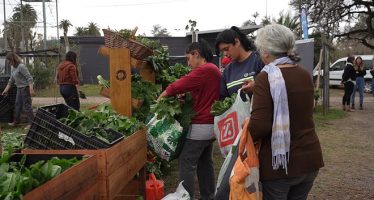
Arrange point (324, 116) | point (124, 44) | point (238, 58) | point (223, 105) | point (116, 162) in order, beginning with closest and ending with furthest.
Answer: point (116, 162)
point (223, 105)
point (238, 58)
point (124, 44)
point (324, 116)

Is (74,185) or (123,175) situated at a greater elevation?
(74,185)

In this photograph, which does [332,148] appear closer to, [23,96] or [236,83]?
[236,83]

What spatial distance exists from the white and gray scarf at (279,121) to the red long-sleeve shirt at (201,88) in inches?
65.7

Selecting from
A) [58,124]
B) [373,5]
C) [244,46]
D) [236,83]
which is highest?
[373,5]

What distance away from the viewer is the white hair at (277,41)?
280 centimetres

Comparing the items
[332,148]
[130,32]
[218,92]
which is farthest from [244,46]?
[332,148]

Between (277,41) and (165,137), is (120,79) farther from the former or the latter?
(277,41)

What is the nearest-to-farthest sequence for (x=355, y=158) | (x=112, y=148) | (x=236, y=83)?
(x=112, y=148) → (x=236, y=83) → (x=355, y=158)

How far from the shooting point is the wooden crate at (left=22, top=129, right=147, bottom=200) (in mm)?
3061

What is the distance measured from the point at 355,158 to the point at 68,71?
19.1ft

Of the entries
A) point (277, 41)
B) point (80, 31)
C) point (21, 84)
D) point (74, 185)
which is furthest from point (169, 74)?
point (80, 31)

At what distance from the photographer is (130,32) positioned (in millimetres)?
4875

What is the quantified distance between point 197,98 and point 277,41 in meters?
1.80

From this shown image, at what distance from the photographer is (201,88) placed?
4402 millimetres
